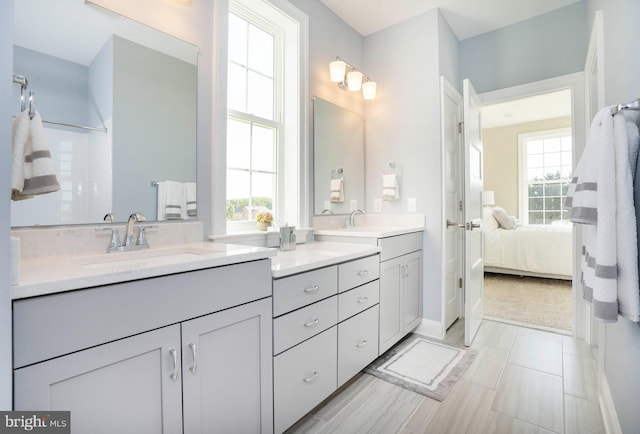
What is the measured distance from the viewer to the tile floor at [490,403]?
1.58 metres

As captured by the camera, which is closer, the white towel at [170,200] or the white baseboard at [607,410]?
the white baseboard at [607,410]

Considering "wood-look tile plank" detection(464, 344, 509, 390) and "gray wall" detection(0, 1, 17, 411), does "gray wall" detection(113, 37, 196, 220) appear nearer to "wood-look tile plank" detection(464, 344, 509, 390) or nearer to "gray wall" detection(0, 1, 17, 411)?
"gray wall" detection(0, 1, 17, 411)

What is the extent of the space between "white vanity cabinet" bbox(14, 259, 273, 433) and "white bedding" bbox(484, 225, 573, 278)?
432 centimetres

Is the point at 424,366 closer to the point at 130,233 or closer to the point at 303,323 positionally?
the point at 303,323

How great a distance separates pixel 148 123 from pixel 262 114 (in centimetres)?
92

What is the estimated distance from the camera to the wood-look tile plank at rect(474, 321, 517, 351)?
2514 millimetres

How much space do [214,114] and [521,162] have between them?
666 cm

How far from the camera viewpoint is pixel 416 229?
2.63 meters

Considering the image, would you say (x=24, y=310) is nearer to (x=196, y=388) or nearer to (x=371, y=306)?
(x=196, y=388)

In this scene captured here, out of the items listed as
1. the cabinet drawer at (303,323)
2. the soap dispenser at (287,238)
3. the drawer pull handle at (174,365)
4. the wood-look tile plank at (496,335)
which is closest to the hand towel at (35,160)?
the drawer pull handle at (174,365)

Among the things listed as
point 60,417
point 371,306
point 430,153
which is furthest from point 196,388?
point 430,153

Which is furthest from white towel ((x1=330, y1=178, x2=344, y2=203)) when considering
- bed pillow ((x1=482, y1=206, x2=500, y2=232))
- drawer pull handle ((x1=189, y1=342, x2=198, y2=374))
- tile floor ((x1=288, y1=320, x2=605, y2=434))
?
bed pillow ((x1=482, y1=206, x2=500, y2=232))

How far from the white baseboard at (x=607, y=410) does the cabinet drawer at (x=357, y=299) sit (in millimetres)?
1228

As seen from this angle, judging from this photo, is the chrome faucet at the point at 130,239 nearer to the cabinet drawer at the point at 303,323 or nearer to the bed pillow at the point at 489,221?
the cabinet drawer at the point at 303,323
